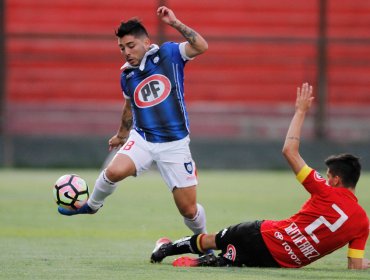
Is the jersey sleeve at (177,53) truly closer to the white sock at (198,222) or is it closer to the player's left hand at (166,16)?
the player's left hand at (166,16)

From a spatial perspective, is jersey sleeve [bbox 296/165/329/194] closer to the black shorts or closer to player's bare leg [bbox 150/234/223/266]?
the black shorts

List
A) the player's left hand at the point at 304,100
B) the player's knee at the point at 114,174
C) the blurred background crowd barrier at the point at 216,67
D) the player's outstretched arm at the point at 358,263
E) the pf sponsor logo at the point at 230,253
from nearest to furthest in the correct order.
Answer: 1. the player's left hand at the point at 304,100
2. the player's outstretched arm at the point at 358,263
3. the pf sponsor logo at the point at 230,253
4. the player's knee at the point at 114,174
5. the blurred background crowd barrier at the point at 216,67

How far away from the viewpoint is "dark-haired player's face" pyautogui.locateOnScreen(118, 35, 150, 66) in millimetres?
9688

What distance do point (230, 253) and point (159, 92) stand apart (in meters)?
1.78

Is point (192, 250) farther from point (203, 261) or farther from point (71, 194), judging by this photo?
point (71, 194)

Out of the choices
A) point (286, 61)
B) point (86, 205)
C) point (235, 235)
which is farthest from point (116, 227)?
point (286, 61)

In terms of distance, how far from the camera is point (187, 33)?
944 centimetres

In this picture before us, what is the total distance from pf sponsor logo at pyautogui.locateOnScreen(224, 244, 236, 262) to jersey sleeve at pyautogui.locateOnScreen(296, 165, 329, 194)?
0.88m

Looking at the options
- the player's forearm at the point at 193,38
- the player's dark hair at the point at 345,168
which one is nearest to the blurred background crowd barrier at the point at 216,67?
the player's forearm at the point at 193,38

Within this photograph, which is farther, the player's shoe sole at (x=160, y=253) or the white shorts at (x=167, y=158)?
the white shorts at (x=167, y=158)

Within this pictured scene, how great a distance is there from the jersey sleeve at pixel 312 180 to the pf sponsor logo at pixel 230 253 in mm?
875

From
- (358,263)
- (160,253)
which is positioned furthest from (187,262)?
(358,263)

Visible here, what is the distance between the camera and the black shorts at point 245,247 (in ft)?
28.7

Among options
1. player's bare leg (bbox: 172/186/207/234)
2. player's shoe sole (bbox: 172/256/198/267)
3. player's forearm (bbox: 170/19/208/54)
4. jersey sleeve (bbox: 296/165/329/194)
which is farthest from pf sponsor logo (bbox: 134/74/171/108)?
jersey sleeve (bbox: 296/165/329/194)
